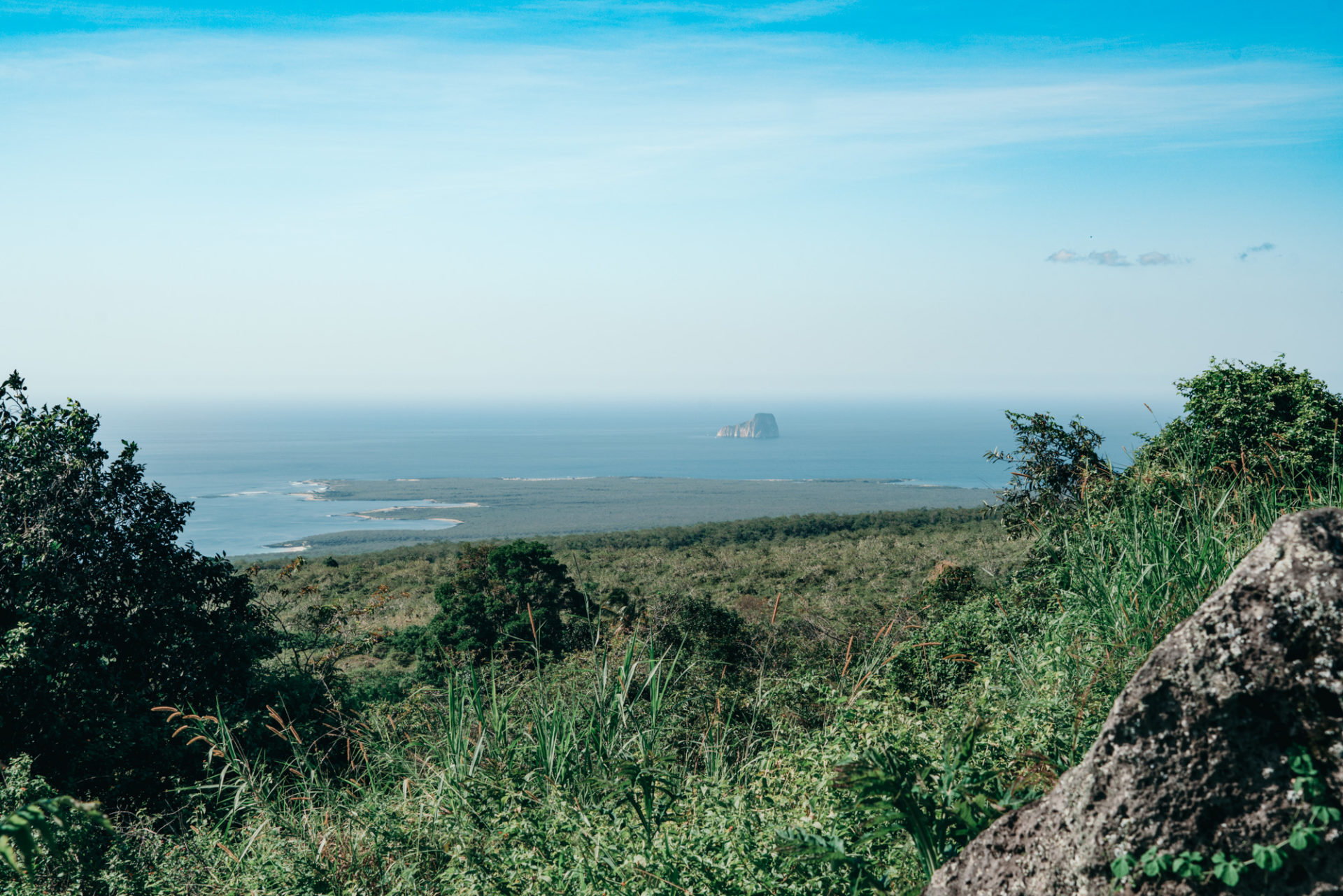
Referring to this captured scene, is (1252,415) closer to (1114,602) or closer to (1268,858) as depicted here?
(1114,602)

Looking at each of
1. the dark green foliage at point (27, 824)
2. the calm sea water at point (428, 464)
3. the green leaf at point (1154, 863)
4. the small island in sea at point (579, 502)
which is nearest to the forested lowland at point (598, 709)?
the dark green foliage at point (27, 824)

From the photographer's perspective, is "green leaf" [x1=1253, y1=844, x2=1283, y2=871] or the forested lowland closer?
"green leaf" [x1=1253, y1=844, x2=1283, y2=871]

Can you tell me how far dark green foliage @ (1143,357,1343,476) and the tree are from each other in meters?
10.9

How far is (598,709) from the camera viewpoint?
15.0 feet

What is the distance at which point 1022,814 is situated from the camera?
8.09 feet

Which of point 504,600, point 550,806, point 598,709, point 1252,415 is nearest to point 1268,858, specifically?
point 550,806

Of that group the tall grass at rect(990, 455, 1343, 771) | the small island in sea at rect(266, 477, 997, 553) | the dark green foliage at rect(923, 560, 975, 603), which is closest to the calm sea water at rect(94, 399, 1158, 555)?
the small island in sea at rect(266, 477, 997, 553)

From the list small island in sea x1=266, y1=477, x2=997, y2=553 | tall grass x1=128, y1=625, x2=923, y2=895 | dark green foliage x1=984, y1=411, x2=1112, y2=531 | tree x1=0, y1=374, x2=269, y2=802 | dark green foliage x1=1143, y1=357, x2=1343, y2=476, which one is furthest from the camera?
small island in sea x1=266, y1=477, x2=997, y2=553

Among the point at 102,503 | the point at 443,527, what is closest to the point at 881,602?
the point at 102,503

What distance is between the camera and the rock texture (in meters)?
2.14

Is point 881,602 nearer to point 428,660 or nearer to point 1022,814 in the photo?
point 428,660

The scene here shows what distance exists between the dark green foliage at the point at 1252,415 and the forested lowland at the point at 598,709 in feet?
0.15

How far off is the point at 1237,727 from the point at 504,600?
45.8 feet

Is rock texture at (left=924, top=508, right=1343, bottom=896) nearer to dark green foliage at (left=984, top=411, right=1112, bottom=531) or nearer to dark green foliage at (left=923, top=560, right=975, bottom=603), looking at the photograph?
dark green foliage at (left=923, top=560, right=975, bottom=603)
